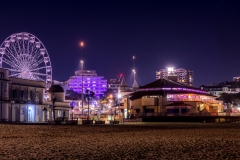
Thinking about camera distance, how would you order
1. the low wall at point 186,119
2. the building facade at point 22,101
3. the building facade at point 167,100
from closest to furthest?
the building facade at point 22,101 → the low wall at point 186,119 → the building facade at point 167,100

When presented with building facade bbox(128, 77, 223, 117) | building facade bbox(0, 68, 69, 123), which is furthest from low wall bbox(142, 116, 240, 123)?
building facade bbox(0, 68, 69, 123)

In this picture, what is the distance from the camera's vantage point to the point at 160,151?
55.9 feet

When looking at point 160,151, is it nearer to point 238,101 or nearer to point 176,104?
point 176,104

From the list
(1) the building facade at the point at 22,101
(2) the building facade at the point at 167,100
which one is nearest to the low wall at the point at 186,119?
(2) the building facade at the point at 167,100

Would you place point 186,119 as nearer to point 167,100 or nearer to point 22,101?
point 167,100

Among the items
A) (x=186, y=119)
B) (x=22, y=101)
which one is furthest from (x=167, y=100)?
(x=22, y=101)

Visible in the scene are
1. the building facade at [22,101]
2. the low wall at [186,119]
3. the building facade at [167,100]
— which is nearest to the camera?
the building facade at [22,101]

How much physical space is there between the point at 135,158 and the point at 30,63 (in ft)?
180

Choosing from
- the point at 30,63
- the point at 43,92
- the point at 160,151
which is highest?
the point at 30,63

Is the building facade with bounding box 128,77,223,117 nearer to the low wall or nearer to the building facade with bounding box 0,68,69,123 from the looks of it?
the low wall

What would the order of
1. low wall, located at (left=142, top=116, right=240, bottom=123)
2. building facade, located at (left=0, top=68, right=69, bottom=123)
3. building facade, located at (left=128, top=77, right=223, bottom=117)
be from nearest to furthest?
building facade, located at (left=0, top=68, right=69, bottom=123) → low wall, located at (left=142, top=116, right=240, bottom=123) → building facade, located at (left=128, top=77, right=223, bottom=117)

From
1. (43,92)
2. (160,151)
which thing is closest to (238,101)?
(43,92)

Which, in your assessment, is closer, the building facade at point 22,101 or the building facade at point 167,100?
the building facade at point 22,101

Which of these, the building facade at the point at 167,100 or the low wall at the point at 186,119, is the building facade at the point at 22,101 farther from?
the building facade at the point at 167,100
